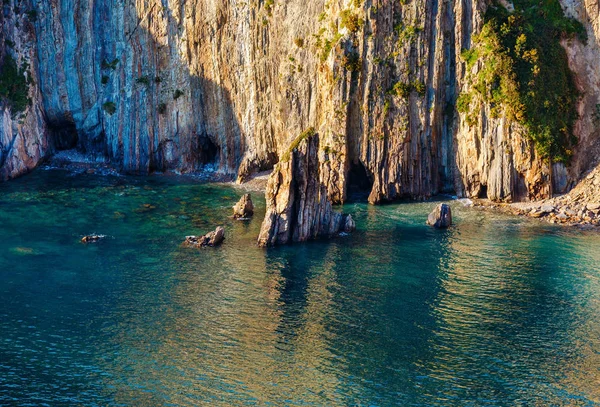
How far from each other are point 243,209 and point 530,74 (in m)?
41.0

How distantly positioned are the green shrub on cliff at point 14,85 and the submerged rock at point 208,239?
5333 cm

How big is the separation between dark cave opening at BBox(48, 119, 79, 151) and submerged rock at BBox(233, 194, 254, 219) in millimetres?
51613

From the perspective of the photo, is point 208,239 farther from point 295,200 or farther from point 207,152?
point 207,152

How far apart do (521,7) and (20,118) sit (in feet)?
255

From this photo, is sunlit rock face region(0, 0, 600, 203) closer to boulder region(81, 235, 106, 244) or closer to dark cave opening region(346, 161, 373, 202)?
dark cave opening region(346, 161, 373, 202)

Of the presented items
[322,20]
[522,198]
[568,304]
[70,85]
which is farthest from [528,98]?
[70,85]

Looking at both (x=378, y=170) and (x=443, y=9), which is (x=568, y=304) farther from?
(x=443, y=9)

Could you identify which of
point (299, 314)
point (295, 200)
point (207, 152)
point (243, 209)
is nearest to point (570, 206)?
point (295, 200)

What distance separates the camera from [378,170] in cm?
10644

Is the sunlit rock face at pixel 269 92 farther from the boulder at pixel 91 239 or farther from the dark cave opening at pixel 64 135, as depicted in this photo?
the boulder at pixel 91 239

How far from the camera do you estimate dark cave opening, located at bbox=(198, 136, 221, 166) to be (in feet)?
425

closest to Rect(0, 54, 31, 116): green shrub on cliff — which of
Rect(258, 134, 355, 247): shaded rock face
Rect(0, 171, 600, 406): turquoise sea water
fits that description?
Rect(0, 171, 600, 406): turquoise sea water

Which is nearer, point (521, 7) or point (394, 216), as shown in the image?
point (394, 216)

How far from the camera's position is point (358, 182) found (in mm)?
113000
